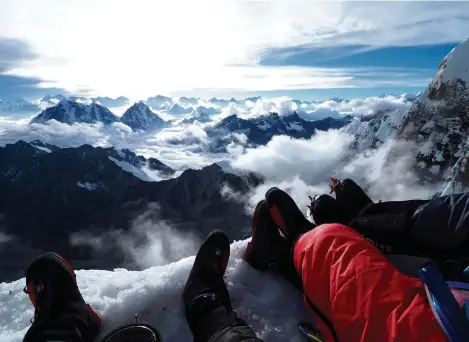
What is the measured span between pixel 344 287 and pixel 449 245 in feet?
5.00

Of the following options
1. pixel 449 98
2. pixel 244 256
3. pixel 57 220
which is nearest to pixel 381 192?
pixel 449 98

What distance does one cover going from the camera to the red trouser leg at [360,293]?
205 centimetres

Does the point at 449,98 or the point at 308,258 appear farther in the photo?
the point at 449,98

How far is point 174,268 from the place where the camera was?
4211 millimetres

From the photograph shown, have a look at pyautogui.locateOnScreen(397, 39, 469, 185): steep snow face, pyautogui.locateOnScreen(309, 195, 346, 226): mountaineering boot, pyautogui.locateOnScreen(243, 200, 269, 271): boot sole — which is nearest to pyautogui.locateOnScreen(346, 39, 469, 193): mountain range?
pyautogui.locateOnScreen(397, 39, 469, 185): steep snow face

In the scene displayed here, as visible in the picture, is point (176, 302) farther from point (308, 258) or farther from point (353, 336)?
point (353, 336)

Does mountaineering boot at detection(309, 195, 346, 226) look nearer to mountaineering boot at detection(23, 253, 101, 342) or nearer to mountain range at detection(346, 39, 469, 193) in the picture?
mountaineering boot at detection(23, 253, 101, 342)

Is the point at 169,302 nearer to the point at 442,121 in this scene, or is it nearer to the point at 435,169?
the point at 435,169

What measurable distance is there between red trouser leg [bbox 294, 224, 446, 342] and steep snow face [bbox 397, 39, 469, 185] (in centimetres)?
16270

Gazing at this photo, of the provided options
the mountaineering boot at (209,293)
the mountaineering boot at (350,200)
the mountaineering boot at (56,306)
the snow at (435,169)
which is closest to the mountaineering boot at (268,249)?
the mountaineering boot at (209,293)

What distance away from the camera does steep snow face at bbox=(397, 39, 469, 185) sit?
14700 centimetres

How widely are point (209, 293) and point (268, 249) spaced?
1183 millimetres

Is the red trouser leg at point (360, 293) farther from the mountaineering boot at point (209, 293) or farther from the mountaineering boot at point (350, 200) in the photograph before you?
the mountaineering boot at point (350, 200)

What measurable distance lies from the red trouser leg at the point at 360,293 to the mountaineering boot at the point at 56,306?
7.16ft
